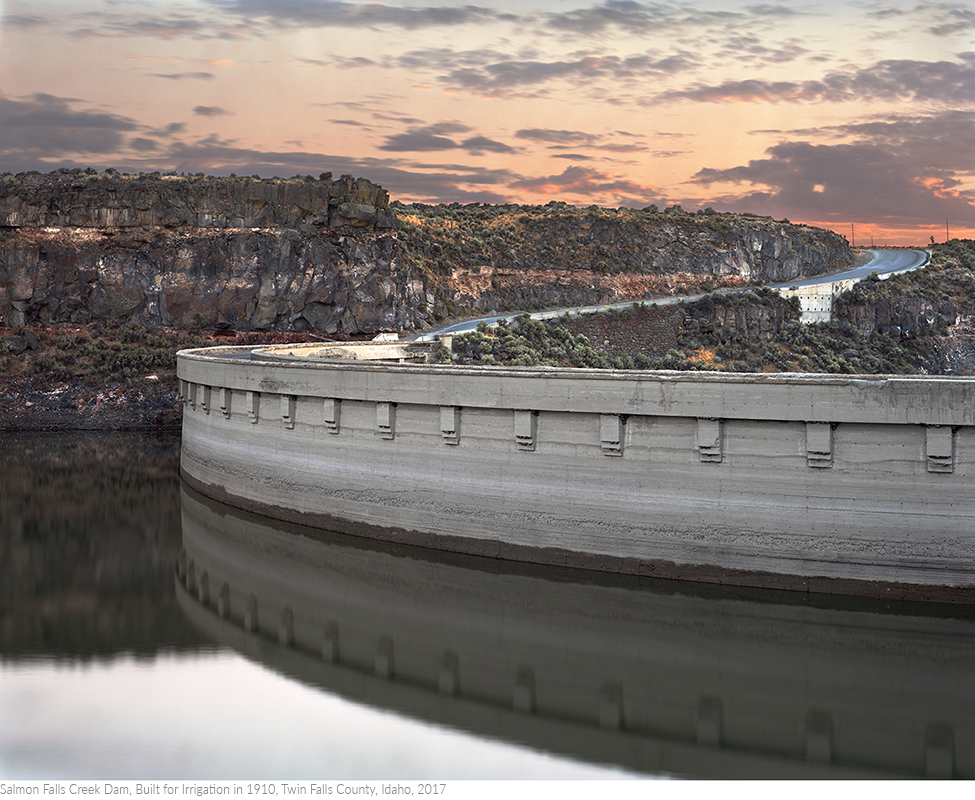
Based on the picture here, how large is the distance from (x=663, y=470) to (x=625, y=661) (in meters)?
4.06

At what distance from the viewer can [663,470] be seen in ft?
62.1

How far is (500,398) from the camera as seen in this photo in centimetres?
2056

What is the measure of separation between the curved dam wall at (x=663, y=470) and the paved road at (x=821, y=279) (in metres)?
26.0

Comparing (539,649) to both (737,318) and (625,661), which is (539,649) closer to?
(625,661)

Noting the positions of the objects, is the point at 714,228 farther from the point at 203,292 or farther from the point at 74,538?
the point at 74,538

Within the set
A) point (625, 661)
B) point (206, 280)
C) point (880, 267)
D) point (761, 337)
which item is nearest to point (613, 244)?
point (761, 337)

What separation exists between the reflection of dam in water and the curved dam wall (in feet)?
2.20

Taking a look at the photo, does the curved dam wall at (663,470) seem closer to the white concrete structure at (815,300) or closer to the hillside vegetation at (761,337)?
the hillside vegetation at (761,337)

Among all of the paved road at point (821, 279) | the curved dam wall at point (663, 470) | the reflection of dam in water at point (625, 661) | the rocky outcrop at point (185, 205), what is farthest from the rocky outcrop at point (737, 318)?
the reflection of dam in water at point (625, 661)

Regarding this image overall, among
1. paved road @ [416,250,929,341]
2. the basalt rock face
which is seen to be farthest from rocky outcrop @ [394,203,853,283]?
the basalt rock face

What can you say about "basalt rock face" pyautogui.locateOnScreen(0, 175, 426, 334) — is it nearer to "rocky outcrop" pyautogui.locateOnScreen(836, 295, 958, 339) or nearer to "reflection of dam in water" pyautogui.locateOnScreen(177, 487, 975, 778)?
"rocky outcrop" pyautogui.locateOnScreen(836, 295, 958, 339)

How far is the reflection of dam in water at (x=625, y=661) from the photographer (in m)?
13.7

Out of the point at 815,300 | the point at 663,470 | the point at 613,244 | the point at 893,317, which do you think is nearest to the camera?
the point at 663,470

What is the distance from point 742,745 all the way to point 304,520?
14.3 metres
